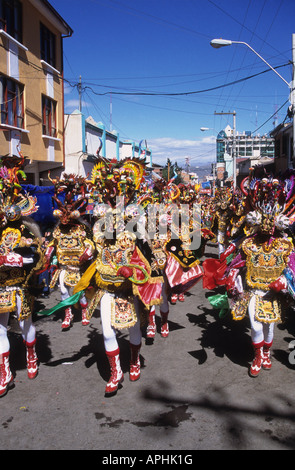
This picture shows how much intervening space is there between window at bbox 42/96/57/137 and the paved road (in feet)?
37.1

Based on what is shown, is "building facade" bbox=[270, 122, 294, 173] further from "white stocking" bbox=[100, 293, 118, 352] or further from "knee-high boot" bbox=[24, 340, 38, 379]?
"knee-high boot" bbox=[24, 340, 38, 379]

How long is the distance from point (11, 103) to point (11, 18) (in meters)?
2.72

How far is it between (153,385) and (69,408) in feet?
3.34

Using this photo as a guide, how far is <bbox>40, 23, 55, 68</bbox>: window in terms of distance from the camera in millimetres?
15116

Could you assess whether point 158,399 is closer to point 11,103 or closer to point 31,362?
point 31,362

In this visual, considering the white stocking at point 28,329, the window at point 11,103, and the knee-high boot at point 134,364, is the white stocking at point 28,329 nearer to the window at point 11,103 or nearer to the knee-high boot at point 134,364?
the knee-high boot at point 134,364

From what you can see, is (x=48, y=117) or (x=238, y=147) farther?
(x=238, y=147)

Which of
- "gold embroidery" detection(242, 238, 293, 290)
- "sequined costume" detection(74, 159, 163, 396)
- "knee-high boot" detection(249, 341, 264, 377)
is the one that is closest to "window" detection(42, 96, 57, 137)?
"sequined costume" detection(74, 159, 163, 396)

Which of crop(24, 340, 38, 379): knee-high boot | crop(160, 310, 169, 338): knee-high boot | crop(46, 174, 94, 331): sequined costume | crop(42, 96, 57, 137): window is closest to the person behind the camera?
crop(24, 340, 38, 379): knee-high boot

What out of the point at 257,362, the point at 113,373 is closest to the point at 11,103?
the point at 113,373

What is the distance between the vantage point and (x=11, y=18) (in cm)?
1267

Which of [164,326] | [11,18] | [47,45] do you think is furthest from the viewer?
[47,45]

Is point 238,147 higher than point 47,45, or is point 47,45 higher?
point 238,147

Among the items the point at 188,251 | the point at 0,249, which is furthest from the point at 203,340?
the point at 0,249
